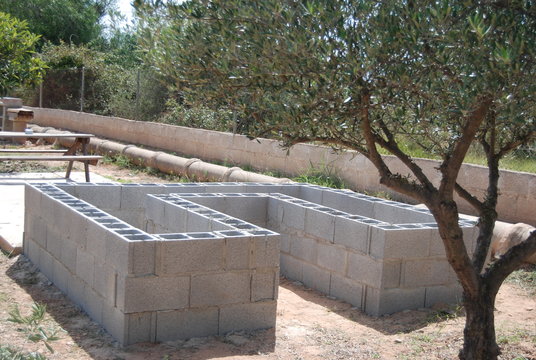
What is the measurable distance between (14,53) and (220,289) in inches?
357

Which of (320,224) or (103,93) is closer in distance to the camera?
(320,224)

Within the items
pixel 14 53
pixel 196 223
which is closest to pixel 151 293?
pixel 196 223

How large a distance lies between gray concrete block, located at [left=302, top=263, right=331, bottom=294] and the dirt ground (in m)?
0.09

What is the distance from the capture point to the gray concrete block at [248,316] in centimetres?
548

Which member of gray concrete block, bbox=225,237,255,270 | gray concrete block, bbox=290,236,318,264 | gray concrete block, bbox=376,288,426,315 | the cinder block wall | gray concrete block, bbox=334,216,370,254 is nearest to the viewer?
gray concrete block, bbox=225,237,255,270

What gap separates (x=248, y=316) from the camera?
5.57 meters

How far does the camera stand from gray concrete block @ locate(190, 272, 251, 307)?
534cm

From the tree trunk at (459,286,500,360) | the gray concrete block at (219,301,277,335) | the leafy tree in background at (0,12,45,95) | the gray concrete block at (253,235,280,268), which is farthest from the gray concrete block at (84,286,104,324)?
the leafy tree in background at (0,12,45,95)

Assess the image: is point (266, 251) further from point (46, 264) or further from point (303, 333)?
point (46, 264)

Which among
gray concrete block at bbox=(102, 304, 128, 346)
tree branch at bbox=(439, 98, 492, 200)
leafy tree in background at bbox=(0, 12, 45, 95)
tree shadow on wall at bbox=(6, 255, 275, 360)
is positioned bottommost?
tree shadow on wall at bbox=(6, 255, 275, 360)

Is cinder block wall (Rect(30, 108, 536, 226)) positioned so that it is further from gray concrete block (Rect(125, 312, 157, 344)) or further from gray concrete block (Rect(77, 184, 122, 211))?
gray concrete block (Rect(77, 184, 122, 211))

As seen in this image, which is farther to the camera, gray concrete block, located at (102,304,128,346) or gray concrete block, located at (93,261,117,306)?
gray concrete block, located at (93,261,117,306)

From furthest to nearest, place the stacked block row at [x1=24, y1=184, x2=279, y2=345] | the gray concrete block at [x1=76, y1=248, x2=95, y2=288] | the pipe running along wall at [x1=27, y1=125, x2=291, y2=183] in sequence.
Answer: the pipe running along wall at [x1=27, y1=125, x2=291, y2=183] < the gray concrete block at [x1=76, y1=248, x2=95, y2=288] < the stacked block row at [x1=24, y1=184, x2=279, y2=345]

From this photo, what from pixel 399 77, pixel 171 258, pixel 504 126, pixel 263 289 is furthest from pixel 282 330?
pixel 399 77
